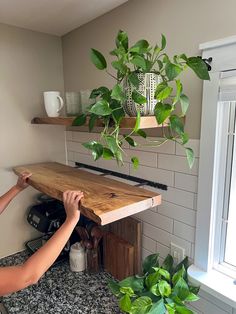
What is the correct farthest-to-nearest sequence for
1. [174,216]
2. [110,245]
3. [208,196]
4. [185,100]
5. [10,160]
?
[10,160] < [110,245] < [174,216] < [208,196] < [185,100]

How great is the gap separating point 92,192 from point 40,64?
95 cm

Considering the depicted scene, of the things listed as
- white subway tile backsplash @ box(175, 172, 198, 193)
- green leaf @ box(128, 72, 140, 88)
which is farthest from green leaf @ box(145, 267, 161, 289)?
green leaf @ box(128, 72, 140, 88)

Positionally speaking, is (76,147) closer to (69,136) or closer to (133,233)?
(69,136)

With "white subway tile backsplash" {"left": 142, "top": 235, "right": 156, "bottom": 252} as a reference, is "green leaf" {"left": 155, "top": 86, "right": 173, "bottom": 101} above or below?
above

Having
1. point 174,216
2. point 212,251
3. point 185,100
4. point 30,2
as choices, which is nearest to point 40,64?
point 30,2

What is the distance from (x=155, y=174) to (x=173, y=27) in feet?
1.97

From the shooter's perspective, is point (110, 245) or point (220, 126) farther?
point (110, 245)

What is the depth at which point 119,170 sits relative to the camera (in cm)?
124

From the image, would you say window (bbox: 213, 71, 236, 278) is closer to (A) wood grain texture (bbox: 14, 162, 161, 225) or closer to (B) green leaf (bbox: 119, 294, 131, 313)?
(A) wood grain texture (bbox: 14, 162, 161, 225)

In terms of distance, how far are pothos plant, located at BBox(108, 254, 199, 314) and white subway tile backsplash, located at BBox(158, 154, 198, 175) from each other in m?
0.38

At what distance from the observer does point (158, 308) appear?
2.52 ft

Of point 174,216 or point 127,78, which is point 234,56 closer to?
point 127,78

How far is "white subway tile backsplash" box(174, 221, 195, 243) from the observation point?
964 mm

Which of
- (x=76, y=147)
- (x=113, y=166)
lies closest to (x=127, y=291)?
(x=113, y=166)
